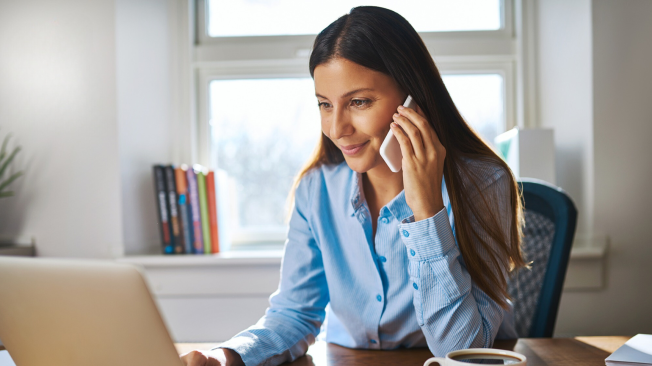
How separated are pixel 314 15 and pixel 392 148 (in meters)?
1.43

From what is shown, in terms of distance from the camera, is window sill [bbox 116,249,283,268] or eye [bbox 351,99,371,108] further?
window sill [bbox 116,249,283,268]

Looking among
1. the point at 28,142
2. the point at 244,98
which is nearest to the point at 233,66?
the point at 244,98

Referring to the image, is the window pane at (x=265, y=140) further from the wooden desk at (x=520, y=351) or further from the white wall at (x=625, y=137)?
the wooden desk at (x=520, y=351)

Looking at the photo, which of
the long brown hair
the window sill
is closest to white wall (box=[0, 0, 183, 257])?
the window sill

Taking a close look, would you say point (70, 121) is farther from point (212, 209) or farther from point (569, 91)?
point (569, 91)

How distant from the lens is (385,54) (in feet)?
3.29

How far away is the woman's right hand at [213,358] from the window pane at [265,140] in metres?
1.44

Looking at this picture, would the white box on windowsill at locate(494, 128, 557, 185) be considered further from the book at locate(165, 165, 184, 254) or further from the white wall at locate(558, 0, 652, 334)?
the book at locate(165, 165, 184, 254)

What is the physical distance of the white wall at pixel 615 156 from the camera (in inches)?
73.8

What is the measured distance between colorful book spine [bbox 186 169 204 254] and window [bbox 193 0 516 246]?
0.74 feet

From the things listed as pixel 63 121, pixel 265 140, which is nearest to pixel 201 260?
pixel 265 140

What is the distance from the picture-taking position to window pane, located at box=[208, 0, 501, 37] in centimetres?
225

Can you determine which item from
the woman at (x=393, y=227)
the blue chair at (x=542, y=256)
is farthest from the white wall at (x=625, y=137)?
the woman at (x=393, y=227)

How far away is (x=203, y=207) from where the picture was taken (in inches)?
79.0
